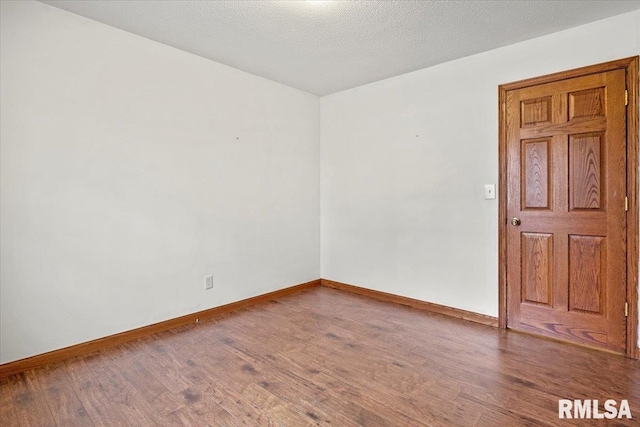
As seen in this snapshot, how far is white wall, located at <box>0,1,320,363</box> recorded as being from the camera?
2219mm

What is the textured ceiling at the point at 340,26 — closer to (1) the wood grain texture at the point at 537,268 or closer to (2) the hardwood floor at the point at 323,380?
(1) the wood grain texture at the point at 537,268

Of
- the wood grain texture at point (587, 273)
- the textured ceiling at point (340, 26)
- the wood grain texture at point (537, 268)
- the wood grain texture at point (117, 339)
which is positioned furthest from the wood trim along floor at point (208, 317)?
A: the textured ceiling at point (340, 26)

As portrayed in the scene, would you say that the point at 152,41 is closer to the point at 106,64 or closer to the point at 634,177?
the point at 106,64

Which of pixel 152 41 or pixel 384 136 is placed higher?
pixel 152 41

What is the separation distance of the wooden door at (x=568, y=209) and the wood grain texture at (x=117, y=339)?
98.6 inches

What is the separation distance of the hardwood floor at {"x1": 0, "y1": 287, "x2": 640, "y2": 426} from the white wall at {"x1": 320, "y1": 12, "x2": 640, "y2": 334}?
2.14 feet

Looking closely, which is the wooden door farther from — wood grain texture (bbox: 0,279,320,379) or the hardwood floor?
wood grain texture (bbox: 0,279,320,379)

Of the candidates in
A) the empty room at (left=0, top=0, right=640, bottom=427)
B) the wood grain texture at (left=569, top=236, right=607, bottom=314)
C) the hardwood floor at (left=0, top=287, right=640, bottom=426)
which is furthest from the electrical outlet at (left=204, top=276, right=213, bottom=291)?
the wood grain texture at (left=569, top=236, right=607, bottom=314)

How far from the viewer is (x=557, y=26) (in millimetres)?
2520

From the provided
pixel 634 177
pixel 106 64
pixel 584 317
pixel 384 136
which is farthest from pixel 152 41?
pixel 584 317

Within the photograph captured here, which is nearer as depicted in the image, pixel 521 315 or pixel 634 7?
pixel 634 7

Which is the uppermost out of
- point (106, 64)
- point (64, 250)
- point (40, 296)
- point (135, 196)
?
point (106, 64)

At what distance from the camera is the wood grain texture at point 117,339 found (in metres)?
2.22

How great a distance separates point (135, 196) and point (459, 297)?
297 centimetres
